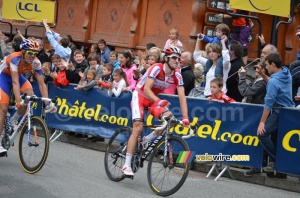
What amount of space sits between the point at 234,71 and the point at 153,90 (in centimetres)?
284

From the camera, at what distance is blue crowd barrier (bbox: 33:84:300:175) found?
10.7 m

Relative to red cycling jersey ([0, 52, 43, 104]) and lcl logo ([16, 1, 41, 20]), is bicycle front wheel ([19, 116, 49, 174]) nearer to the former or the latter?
red cycling jersey ([0, 52, 43, 104])

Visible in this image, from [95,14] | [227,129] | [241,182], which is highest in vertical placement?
[95,14]

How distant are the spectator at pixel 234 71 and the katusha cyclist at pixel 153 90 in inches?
109

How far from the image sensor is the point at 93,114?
47.3ft

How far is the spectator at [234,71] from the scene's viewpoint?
12602 mm

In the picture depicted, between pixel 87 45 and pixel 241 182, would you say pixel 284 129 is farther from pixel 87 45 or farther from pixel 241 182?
pixel 87 45

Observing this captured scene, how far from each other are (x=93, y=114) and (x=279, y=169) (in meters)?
4.83

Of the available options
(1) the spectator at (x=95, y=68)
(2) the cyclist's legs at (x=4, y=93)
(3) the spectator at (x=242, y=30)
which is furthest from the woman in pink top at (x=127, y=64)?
(2) the cyclist's legs at (x=4, y=93)

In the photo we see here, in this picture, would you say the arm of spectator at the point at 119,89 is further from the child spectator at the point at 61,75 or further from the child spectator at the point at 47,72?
the child spectator at the point at 47,72

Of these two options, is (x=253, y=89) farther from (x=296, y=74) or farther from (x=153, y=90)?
(x=153, y=90)

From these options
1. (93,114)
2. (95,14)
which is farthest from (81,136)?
(95,14)

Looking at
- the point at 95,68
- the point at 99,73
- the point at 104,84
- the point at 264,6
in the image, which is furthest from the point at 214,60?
the point at 95,68

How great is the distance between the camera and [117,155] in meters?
10.5
